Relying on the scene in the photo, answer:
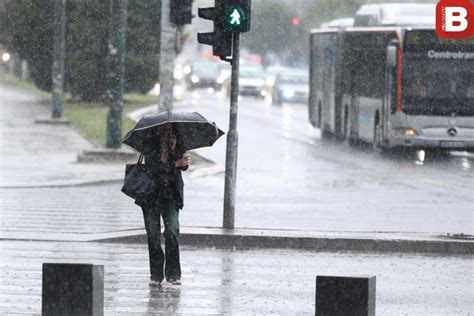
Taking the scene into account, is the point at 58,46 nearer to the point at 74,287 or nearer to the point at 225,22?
the point at 225,22

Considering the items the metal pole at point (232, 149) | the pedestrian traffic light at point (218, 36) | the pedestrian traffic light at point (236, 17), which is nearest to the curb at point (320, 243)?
the metal pole at point (232, 149)

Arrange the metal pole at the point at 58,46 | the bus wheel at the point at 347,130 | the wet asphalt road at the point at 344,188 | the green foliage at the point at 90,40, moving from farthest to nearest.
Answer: the green foliage at the point at 90,40, the metal pole at the point at 58,46, the bus wheel at the point at 347,130, the wet asphalt road at the point at 344,188

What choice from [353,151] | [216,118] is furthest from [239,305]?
[216,118]

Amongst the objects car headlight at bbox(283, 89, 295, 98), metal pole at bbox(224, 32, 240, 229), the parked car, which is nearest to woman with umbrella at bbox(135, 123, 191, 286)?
metal pole at bbox(224, 32, 240, 229)

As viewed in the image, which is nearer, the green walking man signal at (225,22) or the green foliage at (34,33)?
the green walking man signal at (225,22)

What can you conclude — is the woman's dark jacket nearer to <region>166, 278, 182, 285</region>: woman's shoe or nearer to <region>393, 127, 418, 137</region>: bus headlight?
<region>166, 278, 182, 285</region>: woman's shoe

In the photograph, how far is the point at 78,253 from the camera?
55.0 feet

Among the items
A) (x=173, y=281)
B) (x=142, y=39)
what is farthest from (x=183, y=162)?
(x=142, y=39)

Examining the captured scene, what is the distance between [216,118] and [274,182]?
24.5 meters

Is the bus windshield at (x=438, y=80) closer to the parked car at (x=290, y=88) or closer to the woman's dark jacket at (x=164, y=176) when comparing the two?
the woman's dark jacket at (x=164, y=176)

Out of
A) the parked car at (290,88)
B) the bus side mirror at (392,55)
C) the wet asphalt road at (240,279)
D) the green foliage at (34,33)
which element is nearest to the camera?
the wet asphalt road at (240,279)

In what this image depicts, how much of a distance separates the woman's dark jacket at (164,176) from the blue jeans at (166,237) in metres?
0.06

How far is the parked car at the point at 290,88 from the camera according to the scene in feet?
230

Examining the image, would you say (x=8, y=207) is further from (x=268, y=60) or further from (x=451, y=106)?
(x=268, y=60)
